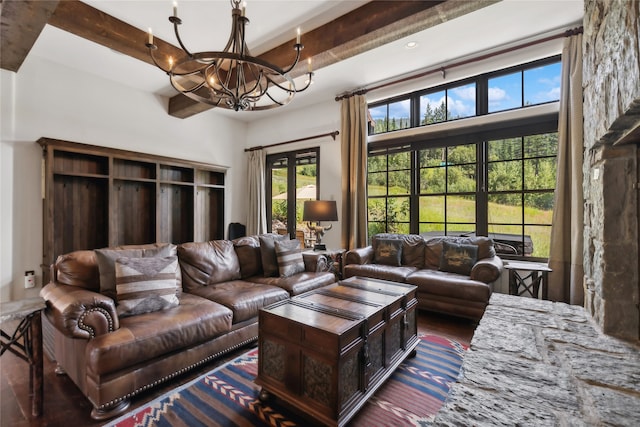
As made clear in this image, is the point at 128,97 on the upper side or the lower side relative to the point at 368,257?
upper

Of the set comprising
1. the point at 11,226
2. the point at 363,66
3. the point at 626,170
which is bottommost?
the point at 11,226

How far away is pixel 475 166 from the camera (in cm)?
382

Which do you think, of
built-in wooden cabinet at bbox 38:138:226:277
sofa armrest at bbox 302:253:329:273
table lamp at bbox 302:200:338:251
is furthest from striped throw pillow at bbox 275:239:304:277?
built-in wooden cabinet at bbox 38:138:226:277

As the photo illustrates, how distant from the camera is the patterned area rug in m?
1.61

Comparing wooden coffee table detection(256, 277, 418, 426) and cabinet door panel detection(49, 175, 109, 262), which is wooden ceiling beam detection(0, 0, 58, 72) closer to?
cabinet door panel detection(49, 175, 109, 262)

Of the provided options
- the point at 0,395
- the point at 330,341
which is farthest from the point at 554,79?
the point at 0,395

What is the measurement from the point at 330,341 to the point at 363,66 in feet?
11.6

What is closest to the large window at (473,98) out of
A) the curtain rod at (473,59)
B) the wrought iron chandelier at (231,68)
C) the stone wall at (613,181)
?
the curtain rod at (473,59)

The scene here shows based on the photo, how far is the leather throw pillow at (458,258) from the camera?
3.40m

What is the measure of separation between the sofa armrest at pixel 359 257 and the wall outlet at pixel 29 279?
389 cm

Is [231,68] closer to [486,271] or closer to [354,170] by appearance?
[354,170]

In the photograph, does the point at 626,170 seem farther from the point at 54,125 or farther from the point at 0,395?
the point at 54,125

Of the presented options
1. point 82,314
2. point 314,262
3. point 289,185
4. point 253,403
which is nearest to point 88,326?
point 82,314

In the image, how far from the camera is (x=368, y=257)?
4.10m
